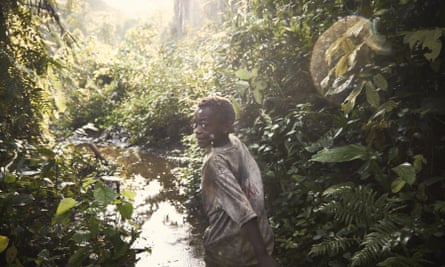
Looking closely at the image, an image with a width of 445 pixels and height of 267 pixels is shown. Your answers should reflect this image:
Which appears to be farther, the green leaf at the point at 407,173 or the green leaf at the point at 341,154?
the green leaf at the point at 341,154

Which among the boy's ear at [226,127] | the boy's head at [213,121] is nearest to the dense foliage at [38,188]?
the boy's head at [213,121]

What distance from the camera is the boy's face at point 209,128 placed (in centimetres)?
245

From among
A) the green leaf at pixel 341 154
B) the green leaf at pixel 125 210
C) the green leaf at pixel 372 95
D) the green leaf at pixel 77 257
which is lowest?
the green leaf at pixel 77 257

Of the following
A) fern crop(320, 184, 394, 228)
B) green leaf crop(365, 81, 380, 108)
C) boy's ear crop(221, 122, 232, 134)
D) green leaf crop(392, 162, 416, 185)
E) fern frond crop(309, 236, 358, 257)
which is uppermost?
green leaf crop(365, 81, 380, 108)

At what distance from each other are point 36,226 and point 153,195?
10.8 feet

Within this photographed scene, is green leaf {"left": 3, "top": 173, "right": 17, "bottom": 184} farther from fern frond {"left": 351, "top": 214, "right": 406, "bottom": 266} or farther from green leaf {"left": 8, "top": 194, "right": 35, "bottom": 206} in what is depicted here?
fern frond {"left": 351, "top": 214, "right": 406, "bottom": 266}

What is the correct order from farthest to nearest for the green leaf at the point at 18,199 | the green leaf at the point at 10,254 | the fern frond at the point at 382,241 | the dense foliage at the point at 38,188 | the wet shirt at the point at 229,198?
the dense foliage at the point at 38,188 < the green leaf at the point at 18,199 < the green leaf at the point at 10,254 < the fern frond at the point at 382,241 < the wet shirt at the point at 229,198

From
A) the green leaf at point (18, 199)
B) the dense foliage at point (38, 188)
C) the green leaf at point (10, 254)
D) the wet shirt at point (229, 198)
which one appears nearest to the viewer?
the wet shirt at point (229, 198)

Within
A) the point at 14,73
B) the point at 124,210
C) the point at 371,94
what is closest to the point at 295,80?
the point at 371,94

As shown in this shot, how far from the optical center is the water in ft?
13.4

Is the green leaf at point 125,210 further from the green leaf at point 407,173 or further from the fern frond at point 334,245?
the green leaf at point 407,173

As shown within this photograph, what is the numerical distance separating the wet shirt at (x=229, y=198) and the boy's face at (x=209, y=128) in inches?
3.4

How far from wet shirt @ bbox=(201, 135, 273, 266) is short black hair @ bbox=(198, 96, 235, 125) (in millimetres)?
173

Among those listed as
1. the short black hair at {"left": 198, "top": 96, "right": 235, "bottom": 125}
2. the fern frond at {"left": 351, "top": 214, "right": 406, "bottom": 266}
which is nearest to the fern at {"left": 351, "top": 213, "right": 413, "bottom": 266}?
the fern frond at {"left": 351, "top": 214, "right": 406, "bottom": 266}
